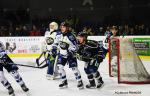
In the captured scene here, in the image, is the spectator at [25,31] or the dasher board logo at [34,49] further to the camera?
the spectator at [25,31]

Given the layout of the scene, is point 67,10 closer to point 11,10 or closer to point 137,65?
point 11,10

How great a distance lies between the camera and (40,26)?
1644 cm

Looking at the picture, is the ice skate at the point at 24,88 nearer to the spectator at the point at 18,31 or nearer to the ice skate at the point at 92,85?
the ice skate at the point at 92,85

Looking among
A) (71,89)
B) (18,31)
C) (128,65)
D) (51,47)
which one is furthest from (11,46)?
(71,89)

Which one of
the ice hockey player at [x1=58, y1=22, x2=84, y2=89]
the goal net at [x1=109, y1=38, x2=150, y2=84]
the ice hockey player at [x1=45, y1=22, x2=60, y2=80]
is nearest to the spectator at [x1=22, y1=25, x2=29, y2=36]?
the ice hockey player at [x1=45, y1=22, x2=60, y2=80]

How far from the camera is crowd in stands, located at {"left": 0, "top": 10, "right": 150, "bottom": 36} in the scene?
51.0 feet

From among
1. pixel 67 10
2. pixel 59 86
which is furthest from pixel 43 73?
pixel 67 10

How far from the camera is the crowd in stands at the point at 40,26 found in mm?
15547

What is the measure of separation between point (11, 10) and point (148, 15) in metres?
5.02

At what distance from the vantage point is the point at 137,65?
925 cm

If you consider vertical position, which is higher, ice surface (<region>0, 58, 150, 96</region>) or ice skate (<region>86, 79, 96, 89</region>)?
ice skate (<region>86, 79, 96, 89</region>)

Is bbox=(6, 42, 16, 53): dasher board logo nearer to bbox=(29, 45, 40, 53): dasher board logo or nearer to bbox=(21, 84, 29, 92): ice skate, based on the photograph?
bbox=(29, 45, 40, 53): dasher board logo

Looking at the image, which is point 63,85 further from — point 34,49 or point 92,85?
point 34,49

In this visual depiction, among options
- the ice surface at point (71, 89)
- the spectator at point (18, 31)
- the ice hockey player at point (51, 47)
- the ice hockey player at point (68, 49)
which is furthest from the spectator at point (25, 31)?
the ice hockey player at point (68, 49)
